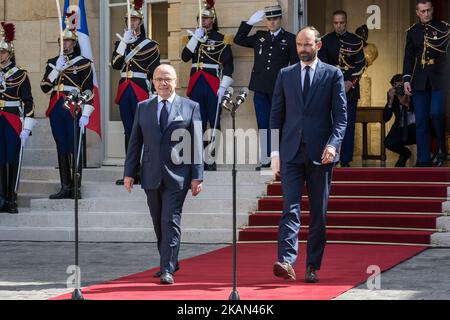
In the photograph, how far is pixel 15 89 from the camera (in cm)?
1478

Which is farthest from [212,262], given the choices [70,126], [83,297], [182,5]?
[182,5]

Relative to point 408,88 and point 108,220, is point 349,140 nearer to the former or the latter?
point 408,88

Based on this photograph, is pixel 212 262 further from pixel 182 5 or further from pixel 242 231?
pixel 182 5

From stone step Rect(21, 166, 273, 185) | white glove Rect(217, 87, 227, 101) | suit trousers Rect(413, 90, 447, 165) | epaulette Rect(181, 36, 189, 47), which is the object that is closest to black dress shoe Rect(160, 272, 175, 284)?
stone step Rect(21, 166, 273, 185)

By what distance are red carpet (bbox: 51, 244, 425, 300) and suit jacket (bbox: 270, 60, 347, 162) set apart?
1024 mm

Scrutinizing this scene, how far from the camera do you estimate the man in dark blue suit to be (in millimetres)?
9523

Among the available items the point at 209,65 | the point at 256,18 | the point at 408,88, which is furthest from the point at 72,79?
the point at 408,88

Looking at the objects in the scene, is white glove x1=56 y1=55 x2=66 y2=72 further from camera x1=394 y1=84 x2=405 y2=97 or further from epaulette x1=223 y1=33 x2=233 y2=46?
camera x1=394 y1=84 x2=405 y2=97

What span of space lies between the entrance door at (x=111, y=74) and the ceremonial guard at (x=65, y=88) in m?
2.04

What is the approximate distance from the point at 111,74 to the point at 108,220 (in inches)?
144

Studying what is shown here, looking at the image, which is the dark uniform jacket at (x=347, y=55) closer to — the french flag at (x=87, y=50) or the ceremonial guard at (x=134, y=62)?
the ceremonial guard at (x=134, y=62)

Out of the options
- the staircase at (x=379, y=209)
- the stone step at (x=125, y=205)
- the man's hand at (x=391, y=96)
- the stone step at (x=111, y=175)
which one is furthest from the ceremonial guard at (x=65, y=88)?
the man's hand at (x=391, y=96)

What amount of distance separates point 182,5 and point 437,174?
423 centimetres

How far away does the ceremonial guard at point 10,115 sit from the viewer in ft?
48.3
